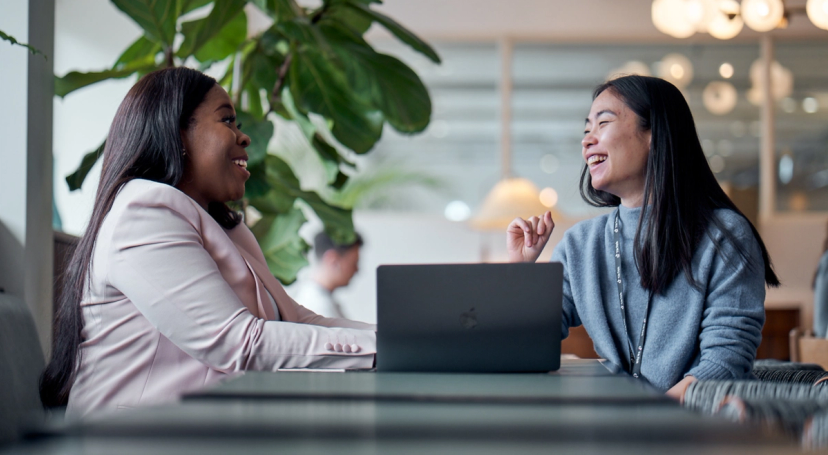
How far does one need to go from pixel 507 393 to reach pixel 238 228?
1028mm

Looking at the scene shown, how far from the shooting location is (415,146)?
21.3ft

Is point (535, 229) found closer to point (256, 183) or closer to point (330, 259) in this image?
point (256, 183)

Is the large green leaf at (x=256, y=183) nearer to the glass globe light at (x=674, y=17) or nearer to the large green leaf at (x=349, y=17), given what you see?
the large green leaf at (x=349, y=17)

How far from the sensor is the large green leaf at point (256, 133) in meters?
2.22

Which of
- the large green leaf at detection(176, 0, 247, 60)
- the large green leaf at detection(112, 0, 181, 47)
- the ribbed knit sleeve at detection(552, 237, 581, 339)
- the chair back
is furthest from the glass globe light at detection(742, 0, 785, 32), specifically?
the chair back

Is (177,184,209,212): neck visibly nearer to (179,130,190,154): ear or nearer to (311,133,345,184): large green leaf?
(179,130,190,154): ear

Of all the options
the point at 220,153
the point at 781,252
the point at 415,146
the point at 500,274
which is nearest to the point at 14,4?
the point at 220,153

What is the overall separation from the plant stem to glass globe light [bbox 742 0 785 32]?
86.2 inches

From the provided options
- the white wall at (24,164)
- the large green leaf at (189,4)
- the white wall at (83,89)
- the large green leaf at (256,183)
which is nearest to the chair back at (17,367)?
the white wall at (24,164)

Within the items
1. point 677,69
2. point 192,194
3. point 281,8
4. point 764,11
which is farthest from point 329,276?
A: point 677,69

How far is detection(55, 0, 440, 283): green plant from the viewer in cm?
225

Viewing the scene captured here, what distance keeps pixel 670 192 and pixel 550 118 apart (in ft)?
16.7

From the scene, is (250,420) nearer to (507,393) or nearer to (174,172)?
(507,393)

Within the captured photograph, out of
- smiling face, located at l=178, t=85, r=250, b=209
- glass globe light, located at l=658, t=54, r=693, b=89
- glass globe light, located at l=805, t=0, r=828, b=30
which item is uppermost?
glass globe light, located at l=658, t=54, r=693, b=89
